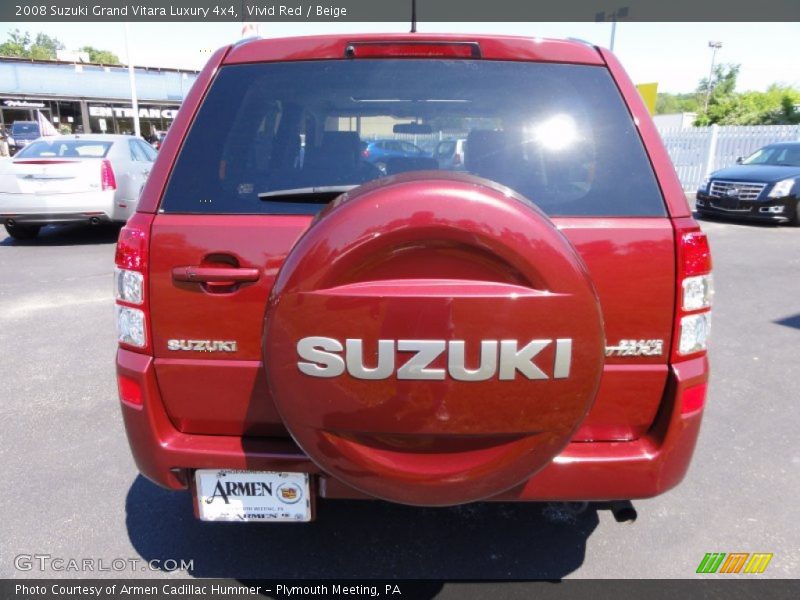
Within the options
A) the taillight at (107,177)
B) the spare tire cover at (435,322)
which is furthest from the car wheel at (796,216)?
the taillight at (107,177)

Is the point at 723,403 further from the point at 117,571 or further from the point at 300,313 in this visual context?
the point at 117,571

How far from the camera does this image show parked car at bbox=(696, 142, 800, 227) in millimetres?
10430

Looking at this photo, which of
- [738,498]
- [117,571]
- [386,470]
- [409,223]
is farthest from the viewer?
[738,498]

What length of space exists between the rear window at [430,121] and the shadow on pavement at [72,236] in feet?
26.3

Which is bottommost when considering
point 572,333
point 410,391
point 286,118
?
point 410,391

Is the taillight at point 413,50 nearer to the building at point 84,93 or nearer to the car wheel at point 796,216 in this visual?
the car wheel at point 796,216

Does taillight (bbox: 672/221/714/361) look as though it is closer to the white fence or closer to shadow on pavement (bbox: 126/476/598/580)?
shadow on pavement (bbox: 126/476/598/580)

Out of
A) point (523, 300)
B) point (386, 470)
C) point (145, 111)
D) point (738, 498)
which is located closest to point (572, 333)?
point (523, 300)

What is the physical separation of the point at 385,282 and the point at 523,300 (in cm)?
35

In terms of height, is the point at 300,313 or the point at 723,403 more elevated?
the point at 300,313

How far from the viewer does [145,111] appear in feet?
105

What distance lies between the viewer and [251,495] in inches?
73.4

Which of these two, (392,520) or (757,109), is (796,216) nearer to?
(392,520)

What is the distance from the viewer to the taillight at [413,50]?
1896 mm
